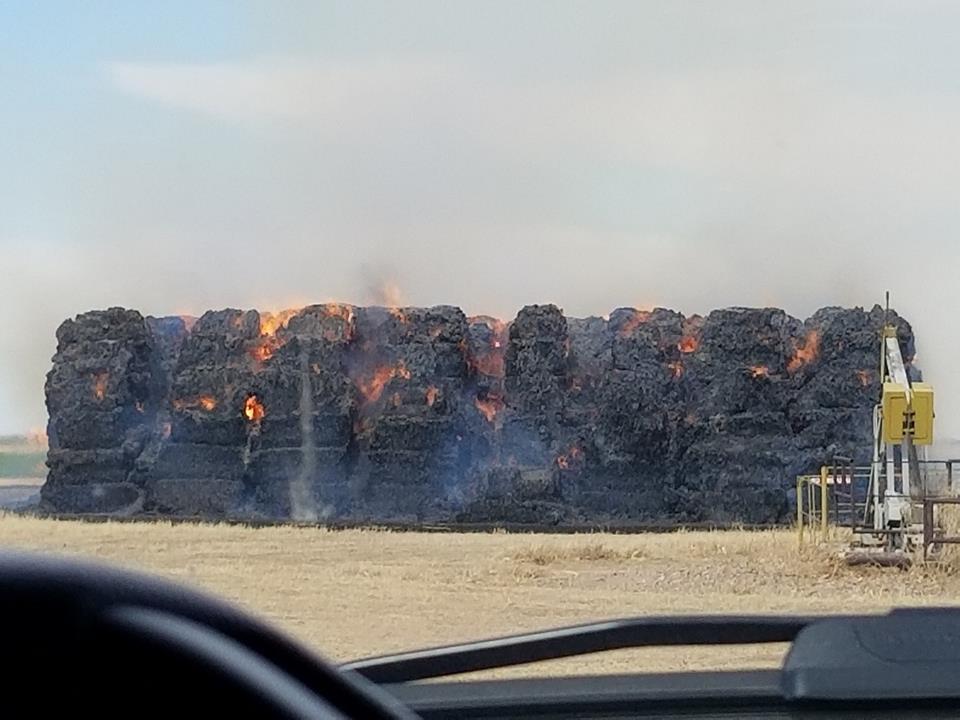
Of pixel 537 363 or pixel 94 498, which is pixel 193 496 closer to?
pixel 94 498

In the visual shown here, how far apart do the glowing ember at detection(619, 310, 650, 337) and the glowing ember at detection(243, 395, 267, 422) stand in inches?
588

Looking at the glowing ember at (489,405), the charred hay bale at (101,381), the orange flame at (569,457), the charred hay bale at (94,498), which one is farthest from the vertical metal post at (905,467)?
the charred hay bale at (101,381)

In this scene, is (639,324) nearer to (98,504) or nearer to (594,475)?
(594,475)

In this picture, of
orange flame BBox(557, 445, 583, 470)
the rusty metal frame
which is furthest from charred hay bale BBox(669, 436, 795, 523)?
the rusty metal frame

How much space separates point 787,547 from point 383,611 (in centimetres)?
1110

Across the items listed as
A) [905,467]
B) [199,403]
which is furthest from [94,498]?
[905,467]

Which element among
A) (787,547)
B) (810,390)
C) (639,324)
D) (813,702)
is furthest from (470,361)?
(813,702)

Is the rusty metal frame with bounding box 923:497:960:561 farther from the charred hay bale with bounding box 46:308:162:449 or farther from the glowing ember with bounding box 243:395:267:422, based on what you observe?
the charred hay bale with bounding box 46:308:162:449

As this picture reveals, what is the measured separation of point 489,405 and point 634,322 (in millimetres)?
7219

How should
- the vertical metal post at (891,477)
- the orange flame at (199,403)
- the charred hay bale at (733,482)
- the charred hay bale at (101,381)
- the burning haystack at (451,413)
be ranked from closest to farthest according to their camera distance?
1. the vertical metal post at (891,477)
2. the charred hay bale at (733,482)
3. the burning haystack at (451,413)
4. the charred hay bale at (101,381)
5. the orange flame at (199,403)

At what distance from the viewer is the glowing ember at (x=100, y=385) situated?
211 feet

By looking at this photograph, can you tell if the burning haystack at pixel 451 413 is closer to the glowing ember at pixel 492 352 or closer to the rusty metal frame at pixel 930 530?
the glowing ember at pixel 492 352

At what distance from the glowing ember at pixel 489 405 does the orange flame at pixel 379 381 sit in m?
3.22

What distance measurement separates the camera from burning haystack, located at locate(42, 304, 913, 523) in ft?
189
